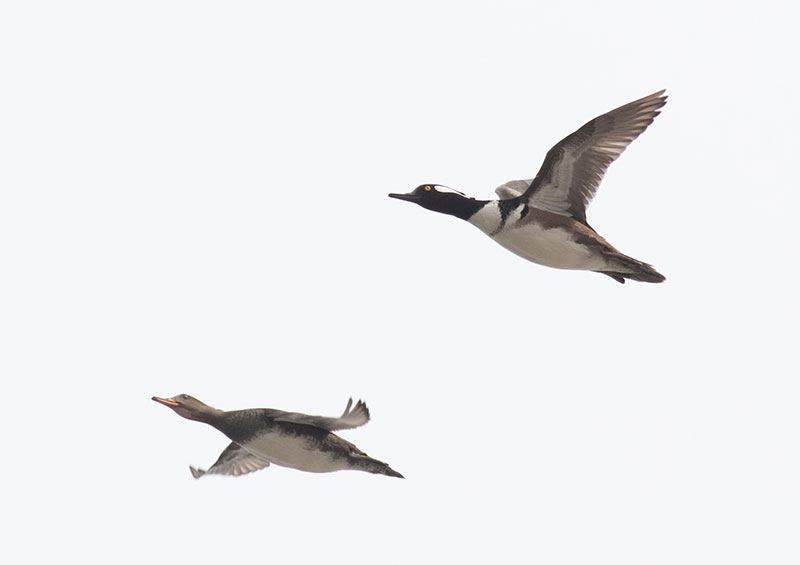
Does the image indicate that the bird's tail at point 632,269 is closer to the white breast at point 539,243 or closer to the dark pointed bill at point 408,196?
the white breast at point 539,243

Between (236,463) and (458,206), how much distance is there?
4.86 m

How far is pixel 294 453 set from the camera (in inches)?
723

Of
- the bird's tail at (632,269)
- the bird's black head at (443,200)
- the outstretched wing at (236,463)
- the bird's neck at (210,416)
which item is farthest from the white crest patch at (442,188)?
the outstretched wing at (236,463)

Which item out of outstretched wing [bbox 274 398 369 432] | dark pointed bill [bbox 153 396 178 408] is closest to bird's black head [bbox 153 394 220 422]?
dark pointed bill [bbox 153 396 178 408]

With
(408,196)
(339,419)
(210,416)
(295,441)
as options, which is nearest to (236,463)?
(210,416)

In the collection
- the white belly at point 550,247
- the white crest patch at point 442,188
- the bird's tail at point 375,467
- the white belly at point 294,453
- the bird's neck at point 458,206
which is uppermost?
the white crest patch at point 442,188

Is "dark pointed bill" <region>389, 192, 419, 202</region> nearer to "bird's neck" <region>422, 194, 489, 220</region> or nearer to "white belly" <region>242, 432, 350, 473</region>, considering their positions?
"bird's neck" <region>422, 194, 489, 220</region>

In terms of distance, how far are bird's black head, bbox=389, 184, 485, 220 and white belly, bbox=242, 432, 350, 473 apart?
3353 mm

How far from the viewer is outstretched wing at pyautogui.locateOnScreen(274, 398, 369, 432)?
678 inches

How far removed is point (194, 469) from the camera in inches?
832

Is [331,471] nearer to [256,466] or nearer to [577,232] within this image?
[256,466]

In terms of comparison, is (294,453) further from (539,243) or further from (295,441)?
(539,243)

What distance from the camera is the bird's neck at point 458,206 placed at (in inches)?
736

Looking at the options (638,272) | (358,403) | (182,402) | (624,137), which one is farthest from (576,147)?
(182,402)
